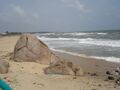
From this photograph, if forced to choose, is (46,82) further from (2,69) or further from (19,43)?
(19,43)

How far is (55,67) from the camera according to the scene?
8.33 metres

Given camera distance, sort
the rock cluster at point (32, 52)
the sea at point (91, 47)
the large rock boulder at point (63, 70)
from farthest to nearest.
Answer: the sea at point (91, 47), the rock cluster at point (32, 52), the large rock boulder at point (63, 70)

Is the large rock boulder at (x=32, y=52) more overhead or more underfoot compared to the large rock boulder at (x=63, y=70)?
more overhead

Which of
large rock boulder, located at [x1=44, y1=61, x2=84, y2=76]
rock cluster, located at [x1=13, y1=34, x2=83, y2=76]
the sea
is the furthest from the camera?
the sea

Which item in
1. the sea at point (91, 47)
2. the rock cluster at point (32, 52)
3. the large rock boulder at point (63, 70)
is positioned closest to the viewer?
the large rock boulder at point (63, 70)

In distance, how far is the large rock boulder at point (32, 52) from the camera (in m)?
10.1

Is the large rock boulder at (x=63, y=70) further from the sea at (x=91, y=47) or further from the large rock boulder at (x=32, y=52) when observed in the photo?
the sea at (x=91, y=47)

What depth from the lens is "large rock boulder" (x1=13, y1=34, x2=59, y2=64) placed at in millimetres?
10055

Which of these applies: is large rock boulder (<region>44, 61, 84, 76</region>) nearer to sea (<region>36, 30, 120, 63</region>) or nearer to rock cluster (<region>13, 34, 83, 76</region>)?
rock cluster (<region>13, 34, 83, 76</region>)

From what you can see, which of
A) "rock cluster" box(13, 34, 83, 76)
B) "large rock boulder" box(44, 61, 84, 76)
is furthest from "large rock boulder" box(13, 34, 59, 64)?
"large rock boulder" box(44, 61, 84, 76)

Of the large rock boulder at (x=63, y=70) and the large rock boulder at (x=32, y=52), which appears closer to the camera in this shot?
the large rock boulder at (x=63, y=70)

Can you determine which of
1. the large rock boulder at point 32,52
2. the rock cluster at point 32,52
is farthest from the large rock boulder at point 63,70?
the large rock boulder at point 32,52

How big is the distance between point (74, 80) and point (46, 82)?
0.92 meters

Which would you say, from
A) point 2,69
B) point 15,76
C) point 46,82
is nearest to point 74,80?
point 46,82
